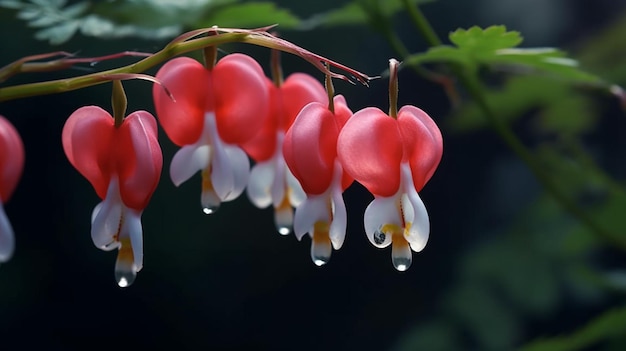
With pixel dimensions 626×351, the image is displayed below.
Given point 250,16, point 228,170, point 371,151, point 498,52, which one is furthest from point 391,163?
point 250,16

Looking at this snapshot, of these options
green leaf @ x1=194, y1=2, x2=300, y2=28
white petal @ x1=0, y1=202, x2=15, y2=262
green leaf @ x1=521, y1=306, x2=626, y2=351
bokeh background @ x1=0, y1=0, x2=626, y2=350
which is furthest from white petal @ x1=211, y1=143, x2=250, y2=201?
bokeh background @ x1=0, y1=0, x2=626, y2=350

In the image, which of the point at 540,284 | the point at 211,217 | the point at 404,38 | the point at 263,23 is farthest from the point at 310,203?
the point at 404,38

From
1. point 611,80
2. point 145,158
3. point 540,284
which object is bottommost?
point 540,284

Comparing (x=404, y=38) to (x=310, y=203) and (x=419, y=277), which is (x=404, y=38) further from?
(x=310, y=203)

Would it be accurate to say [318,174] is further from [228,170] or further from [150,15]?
[150,15]

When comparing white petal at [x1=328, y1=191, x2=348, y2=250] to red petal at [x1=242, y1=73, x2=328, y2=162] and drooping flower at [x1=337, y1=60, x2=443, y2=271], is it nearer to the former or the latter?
drooping flower at [x1=337, y1=60, x2=443, y2=271]

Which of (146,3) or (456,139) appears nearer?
(146,3)
